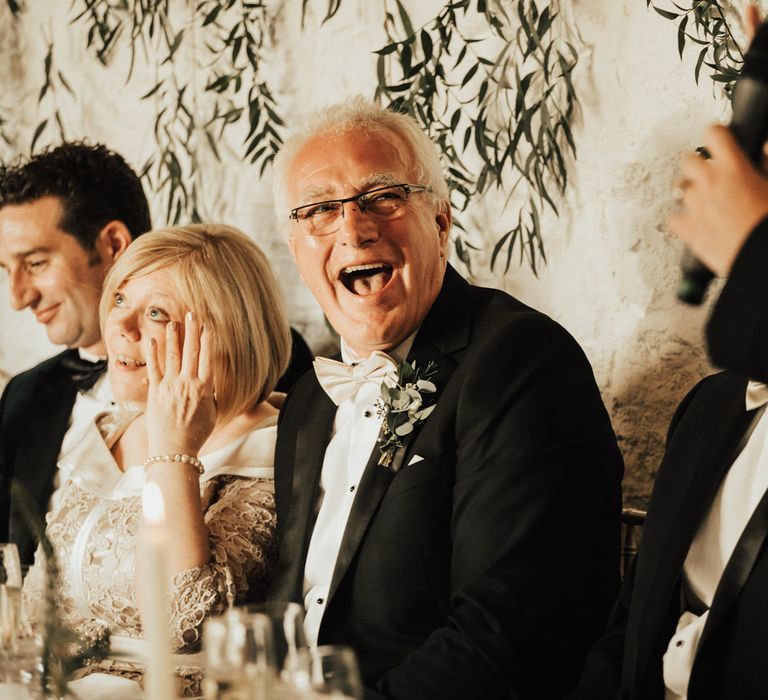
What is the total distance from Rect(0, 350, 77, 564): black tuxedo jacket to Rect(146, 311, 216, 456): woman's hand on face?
2.87 feet

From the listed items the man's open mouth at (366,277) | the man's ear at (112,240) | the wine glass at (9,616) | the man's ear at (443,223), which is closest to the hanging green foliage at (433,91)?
the man's ear at (112,240)

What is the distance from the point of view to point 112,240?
3582 mm

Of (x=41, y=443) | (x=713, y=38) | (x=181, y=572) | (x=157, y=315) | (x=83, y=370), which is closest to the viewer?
(x=181, y=572)

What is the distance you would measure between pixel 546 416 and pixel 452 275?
0.53m

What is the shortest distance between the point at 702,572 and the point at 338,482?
902mm

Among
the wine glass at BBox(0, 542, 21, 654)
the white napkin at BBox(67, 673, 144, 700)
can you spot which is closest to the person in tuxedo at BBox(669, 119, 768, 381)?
the wine glass at BBox(0, 542, 21, 654)

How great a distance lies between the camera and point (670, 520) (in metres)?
1.91

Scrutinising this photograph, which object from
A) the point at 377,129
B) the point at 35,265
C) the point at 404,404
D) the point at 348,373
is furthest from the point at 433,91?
the point at 35,265

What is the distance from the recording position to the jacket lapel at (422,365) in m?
2.26

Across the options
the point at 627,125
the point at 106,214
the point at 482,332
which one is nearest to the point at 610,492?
the point at 482,332

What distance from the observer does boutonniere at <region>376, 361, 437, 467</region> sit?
89.4 inches

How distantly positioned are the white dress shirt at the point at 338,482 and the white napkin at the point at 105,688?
51 cm

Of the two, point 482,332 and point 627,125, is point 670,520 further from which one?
point 627,125

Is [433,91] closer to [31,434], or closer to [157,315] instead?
[157,315]
